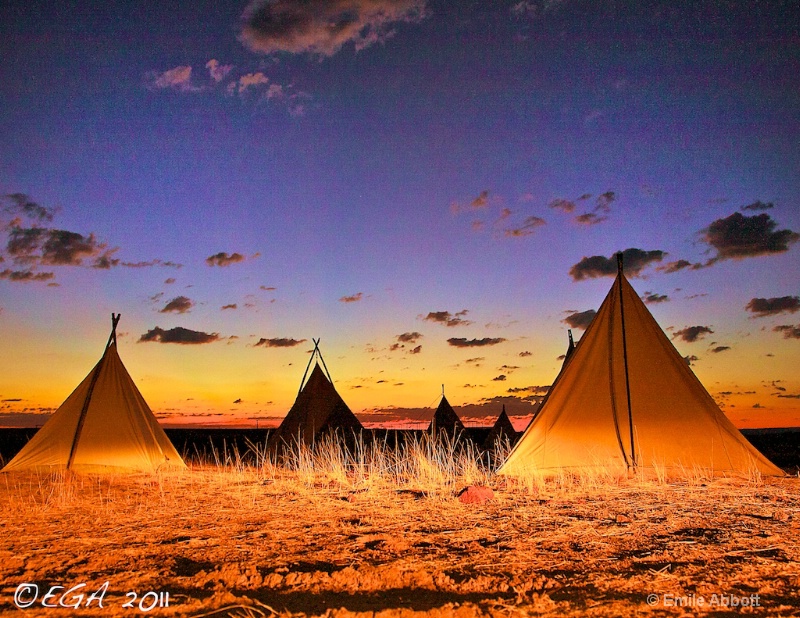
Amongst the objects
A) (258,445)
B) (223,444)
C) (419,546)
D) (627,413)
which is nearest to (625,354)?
(627,413)

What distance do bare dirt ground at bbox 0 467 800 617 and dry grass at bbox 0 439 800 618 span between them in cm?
2

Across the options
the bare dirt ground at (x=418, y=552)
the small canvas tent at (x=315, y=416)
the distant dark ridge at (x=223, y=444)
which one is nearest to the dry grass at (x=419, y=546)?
the bare dirt ground at (x=418, y=552)

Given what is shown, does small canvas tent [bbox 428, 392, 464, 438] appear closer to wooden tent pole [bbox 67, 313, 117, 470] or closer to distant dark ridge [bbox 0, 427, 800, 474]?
distant dark ridge [bbox 0, 427, 800, 474]

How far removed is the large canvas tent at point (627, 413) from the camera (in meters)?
6.66

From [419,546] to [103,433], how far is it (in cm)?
740

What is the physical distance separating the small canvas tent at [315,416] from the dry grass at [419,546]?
3.71m

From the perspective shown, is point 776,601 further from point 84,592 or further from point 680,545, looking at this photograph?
point 84,592

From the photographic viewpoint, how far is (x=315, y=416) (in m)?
10.4

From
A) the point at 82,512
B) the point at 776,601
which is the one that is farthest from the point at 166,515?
the point at 776,601

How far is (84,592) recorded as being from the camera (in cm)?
274

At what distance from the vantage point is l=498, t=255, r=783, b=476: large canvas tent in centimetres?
666

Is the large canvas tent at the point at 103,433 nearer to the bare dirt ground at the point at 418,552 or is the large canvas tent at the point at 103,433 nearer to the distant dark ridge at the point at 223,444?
the distant dark ridge at the point at 223,444

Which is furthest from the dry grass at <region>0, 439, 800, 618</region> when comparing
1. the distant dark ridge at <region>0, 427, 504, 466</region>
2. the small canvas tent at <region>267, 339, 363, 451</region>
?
the small canvas tent at <region>267, 339, 363, 451</region>

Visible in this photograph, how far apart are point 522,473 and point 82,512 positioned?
14.7ft
